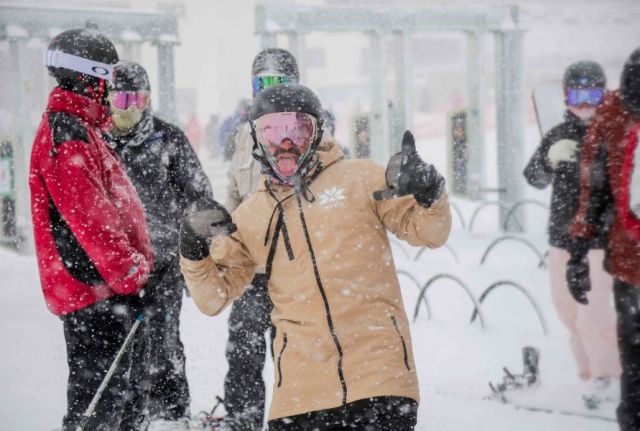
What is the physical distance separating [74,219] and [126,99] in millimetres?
1268

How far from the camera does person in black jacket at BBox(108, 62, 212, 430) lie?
12.5ft

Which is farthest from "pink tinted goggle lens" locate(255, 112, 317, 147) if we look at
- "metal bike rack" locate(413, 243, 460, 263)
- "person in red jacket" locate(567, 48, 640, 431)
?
"metal bike rack" locate(413, 243, 460, 263)

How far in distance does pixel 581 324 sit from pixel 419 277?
368 cm

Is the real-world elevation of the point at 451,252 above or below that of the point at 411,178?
below

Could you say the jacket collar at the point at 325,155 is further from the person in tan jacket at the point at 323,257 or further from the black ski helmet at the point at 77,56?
the black ski helmet at the point at 77,56

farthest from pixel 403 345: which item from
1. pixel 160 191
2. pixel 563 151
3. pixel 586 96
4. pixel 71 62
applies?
pixel 586 96

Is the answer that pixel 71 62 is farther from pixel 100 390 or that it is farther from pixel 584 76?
pixel 584 76

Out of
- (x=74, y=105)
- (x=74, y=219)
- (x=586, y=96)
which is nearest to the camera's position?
(x=74, y=219)

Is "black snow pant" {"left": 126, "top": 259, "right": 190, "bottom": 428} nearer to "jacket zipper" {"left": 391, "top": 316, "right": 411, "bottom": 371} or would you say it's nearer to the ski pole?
the ski pole

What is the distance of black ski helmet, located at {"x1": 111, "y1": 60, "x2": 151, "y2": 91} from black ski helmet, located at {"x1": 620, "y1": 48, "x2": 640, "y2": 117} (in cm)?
230

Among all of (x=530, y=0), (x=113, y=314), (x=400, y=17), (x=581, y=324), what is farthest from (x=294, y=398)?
(x=530, y=0)

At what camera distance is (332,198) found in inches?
95.2

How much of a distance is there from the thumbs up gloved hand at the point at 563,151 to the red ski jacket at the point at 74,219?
8.24ft

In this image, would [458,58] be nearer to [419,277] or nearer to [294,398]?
[419,277]
